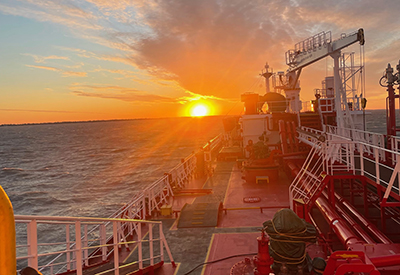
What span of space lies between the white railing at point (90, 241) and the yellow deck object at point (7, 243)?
142cm

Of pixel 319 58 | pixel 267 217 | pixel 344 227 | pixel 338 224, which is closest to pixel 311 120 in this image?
pixel 319 58

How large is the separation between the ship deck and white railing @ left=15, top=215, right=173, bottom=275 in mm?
645

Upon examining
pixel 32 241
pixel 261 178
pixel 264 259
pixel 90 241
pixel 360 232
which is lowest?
pixel 90 241

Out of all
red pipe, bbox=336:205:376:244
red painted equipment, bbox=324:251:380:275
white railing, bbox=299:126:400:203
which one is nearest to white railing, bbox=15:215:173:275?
red painted equipment, bbox=324:251:380:275

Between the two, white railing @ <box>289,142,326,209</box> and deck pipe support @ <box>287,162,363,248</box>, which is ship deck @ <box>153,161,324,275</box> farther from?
white railing @ <box>289,142,326,209</box>

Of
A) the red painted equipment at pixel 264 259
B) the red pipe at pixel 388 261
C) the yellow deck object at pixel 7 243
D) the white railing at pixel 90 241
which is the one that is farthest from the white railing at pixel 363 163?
the yellow deck object at pixel 7 243

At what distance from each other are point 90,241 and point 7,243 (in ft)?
45.6

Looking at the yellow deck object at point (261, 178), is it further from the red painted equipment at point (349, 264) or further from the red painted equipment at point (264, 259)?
the red painted equipment at point (349, 264)

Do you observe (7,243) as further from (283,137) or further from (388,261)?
(283,137)

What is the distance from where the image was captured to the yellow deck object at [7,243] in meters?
1.48

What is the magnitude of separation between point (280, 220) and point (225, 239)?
17.4 feet

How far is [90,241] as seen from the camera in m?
13.9

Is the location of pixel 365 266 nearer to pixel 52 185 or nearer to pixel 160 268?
pixel 160 268

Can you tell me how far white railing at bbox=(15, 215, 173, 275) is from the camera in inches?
138
